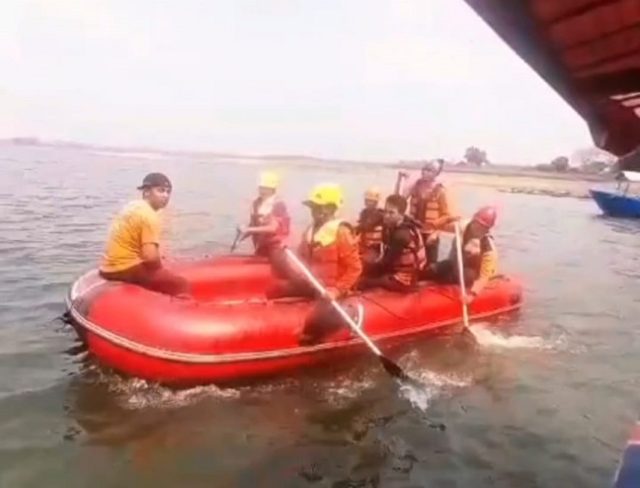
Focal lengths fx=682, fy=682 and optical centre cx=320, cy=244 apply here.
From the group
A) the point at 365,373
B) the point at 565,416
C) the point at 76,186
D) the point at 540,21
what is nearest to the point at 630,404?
the point at 565,416

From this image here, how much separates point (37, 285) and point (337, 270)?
5962 millimetres

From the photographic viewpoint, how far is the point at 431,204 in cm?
1038

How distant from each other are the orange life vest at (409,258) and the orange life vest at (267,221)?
1.96 meters

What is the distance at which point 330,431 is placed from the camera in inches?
260


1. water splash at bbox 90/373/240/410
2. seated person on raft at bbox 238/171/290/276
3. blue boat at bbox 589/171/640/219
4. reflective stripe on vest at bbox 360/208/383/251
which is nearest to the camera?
water splash at bbox 90/373/240/410

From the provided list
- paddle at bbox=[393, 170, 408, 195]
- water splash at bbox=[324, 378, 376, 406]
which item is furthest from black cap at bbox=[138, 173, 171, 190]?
paddle at bbox=[393, 170, 408, 195]

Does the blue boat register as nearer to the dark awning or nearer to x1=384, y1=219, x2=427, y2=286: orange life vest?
x1=384, y1=219, x2=427, y2=286: orange life vest

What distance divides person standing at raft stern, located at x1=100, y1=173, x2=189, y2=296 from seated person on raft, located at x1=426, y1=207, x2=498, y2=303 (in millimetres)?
4334

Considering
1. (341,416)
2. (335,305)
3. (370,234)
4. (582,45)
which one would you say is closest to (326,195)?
(335,305)

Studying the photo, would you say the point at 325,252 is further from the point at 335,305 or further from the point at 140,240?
the point at 140,240

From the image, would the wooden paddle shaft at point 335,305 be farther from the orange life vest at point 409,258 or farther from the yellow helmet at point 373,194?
the yellow helmet at point 373,194

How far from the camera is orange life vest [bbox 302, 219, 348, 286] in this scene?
7879 millimetres

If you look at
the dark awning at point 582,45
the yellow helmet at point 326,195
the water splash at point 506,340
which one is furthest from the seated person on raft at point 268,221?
the dark awning at point 582,45

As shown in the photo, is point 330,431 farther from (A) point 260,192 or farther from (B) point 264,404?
(A) point 260,192
